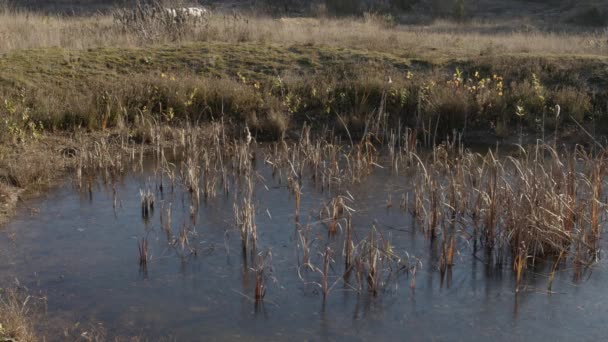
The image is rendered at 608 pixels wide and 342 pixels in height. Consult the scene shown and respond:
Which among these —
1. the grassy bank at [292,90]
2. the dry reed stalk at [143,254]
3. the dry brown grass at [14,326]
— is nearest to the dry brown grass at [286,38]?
the grassy bank at [292,90]

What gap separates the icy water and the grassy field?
2.55 m

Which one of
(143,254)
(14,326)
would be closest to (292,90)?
(143,254)

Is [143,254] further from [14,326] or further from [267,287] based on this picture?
[14,326]

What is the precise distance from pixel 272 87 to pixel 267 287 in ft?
25.7

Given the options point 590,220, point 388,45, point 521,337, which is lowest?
point 521,337

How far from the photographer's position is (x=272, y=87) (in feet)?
47.8

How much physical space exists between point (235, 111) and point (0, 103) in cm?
395

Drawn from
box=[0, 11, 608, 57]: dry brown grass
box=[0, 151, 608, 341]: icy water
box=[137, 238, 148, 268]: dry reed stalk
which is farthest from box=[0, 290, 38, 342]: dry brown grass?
box=[0, 11, 608, 57]: dry brown grass

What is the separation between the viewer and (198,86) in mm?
14047

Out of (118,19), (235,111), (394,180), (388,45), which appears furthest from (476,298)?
(118,19)

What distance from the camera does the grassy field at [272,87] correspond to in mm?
12852

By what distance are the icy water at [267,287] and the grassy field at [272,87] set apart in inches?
100

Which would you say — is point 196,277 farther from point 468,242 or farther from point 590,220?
point 590,220

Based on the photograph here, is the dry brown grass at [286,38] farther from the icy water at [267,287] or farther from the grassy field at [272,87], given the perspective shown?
the icy water at [267,287]
